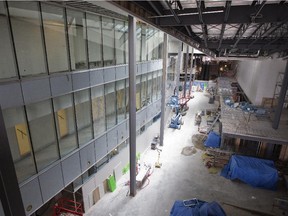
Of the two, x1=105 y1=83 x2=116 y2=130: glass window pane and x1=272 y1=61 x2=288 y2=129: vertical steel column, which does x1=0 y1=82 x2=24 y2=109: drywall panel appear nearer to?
x1=105 y1=83 x2=116 y2=130: glass window pane

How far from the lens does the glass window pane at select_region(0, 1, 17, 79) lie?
20.0 ft

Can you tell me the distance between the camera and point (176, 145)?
19.2m

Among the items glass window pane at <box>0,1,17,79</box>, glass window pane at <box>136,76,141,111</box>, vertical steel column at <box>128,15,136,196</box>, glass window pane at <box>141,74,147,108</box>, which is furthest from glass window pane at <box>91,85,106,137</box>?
glass window pane at <box>141,74,147,108</box>

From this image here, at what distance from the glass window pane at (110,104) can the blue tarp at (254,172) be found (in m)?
8.82

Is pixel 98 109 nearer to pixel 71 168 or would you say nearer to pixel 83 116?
pixel 83 116

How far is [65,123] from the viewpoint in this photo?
9.02 m

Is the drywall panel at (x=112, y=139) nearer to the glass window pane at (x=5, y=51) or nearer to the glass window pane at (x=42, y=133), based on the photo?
the glass window pane at (x=42, y=133)

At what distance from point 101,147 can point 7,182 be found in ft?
19.3

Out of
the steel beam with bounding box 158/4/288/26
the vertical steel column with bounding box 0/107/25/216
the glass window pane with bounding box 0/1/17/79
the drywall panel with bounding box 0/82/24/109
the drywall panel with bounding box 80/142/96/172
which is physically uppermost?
the steel beam with bounding box 158/4/288/26

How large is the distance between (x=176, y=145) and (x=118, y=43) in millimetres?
11185

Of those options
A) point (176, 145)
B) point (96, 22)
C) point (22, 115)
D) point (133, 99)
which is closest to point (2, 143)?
point (22, 115)

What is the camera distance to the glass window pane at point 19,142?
6688 mm

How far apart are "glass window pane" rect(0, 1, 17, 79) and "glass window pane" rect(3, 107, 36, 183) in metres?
1.20

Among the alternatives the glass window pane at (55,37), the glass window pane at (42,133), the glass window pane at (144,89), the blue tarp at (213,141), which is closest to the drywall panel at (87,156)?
the glass window pane at (42,133)
